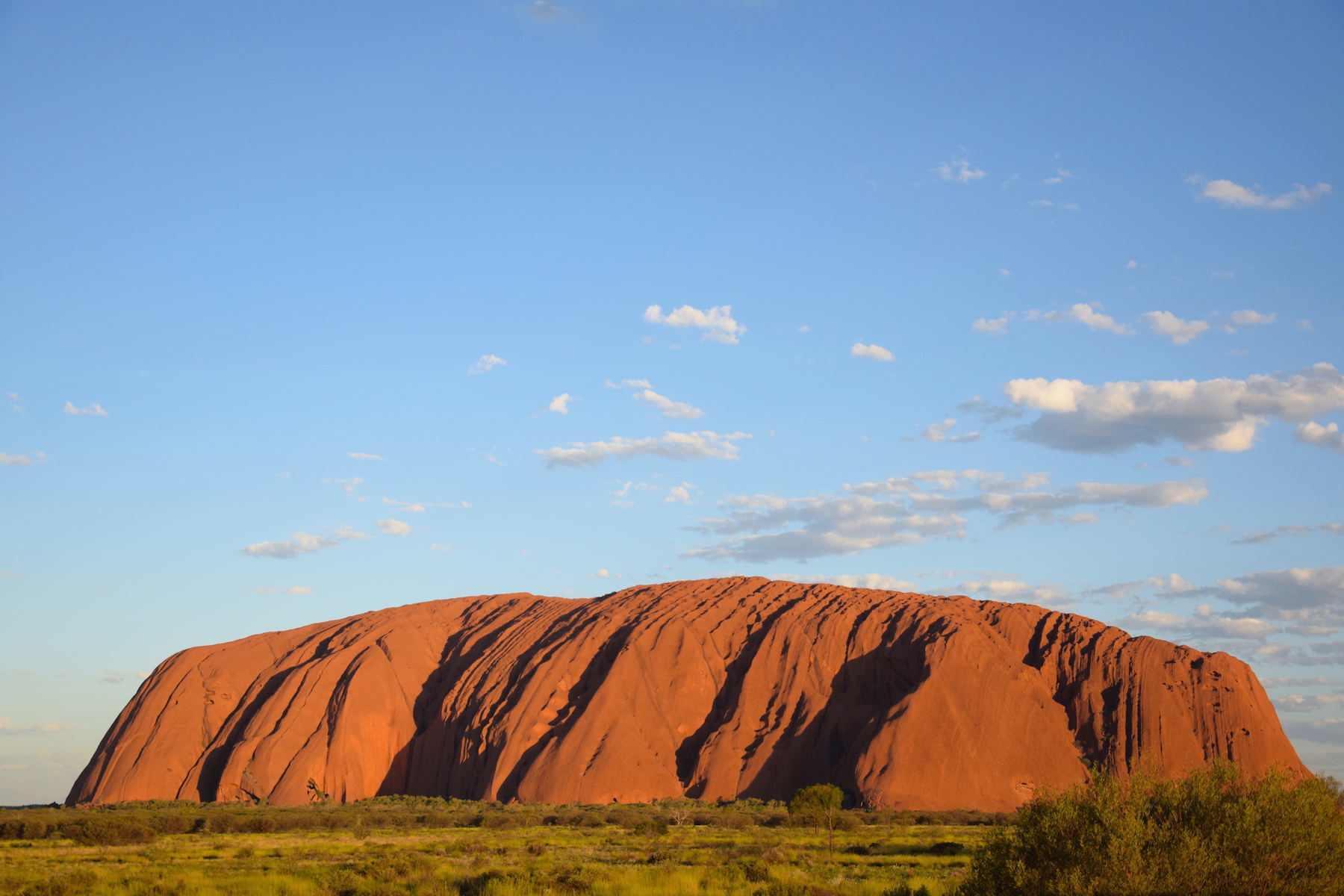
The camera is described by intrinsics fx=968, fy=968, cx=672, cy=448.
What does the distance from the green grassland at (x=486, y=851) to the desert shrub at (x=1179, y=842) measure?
5628 millimetres

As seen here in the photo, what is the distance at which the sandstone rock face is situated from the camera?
63.1 meters

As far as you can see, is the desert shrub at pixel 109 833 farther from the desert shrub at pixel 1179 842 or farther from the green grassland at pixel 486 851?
the desert shrub at pixel 1179 842

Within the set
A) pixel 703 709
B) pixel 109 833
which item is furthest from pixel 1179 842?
pixel 703 709

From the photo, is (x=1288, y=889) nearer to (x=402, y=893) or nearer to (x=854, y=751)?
(x=402, y=893)

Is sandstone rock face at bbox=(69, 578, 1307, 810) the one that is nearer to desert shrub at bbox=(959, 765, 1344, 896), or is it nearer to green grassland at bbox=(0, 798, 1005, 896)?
green grassland at bbox=(0, 798, 1005, 896)

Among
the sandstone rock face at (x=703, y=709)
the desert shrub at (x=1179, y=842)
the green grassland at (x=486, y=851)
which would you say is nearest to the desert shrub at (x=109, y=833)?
the green grassland at (x=486, y=851)

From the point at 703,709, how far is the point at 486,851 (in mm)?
40292

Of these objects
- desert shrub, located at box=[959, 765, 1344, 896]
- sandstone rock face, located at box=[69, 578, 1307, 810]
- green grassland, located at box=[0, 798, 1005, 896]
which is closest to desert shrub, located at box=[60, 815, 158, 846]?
green grassland, located at box=[0, 798, 1005, 896]

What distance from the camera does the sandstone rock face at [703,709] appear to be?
63.1 metres

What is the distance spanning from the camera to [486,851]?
32281 millimetres

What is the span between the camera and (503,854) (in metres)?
30.4

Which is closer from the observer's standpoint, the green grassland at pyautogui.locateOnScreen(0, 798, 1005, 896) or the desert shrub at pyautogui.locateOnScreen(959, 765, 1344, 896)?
the desert shrub at pyautogui.locateOnScreen(959, 765, 1344, 896)

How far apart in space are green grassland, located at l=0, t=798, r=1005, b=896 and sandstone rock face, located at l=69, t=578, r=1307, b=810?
18.5 ft

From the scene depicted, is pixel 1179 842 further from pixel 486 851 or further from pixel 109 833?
pixel 109 833
